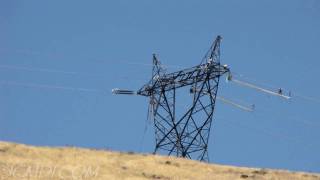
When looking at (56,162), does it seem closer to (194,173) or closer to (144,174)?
(144,174)

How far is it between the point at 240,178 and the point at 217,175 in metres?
1.11

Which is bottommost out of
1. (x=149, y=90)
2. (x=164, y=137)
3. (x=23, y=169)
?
(x=23, y=169)

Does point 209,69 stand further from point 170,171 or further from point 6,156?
point 6,156

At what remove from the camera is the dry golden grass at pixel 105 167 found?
1250 inches

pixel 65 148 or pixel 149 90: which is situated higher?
pixel 149 90

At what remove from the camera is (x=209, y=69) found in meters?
48.9

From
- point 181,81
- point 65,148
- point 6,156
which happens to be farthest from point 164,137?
point 6,156

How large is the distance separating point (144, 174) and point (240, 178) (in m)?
4.64

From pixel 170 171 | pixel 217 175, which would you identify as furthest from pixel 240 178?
pixel 170 171

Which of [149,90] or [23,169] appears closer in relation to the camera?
[23,169]

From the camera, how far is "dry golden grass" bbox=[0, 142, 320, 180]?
31.8m

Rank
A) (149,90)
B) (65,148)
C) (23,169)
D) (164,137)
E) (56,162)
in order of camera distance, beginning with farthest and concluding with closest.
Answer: (149,90)
(164,137)
(65,148)
(56,162)
(23,169)

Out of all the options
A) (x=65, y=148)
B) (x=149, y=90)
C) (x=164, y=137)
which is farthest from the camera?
(x=149, y=90)

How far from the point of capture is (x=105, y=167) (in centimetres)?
3369
